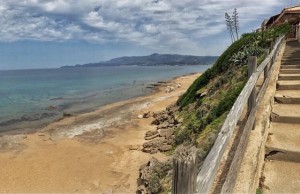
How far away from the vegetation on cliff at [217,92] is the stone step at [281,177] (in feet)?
6.40

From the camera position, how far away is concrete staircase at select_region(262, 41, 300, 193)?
4379 millimetres

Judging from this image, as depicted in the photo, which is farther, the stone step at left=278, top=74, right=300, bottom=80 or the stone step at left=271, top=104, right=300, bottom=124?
the stone step at left=278, top=74, right=300, bottom=80

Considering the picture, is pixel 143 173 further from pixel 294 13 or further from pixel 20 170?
pixel 294 13

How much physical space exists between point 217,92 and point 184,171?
1339 cm

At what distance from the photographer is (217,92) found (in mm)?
14945

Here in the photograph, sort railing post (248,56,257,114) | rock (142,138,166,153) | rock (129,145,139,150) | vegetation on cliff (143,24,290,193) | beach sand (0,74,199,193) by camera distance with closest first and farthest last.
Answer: railing post (248,56,257,114) → vegetation on cliff (143,24,290,193) → beach sand (0,74,199,193) → rock (142,138,166,153) → rock (129,145,139,150)

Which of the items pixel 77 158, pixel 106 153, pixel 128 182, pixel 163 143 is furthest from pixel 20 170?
pixel 163 143

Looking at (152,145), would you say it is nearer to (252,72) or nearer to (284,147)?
(252,72)

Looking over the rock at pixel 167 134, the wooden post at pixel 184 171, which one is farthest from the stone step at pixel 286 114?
the rock at pixel 167 134

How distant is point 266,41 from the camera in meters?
19.4

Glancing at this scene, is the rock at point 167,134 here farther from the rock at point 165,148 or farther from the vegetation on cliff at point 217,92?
the rock at point 165,148

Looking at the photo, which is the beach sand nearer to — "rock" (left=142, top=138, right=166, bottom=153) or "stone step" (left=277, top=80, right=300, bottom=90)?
"rock" (left=142, top=138, right=166, bottom=153)

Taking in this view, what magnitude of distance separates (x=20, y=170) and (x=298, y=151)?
36.5ft

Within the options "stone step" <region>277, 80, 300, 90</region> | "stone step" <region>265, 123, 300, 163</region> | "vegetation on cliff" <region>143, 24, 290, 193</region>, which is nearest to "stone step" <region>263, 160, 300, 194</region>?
"stone step" <region>265, 123, 300, 163</region>
